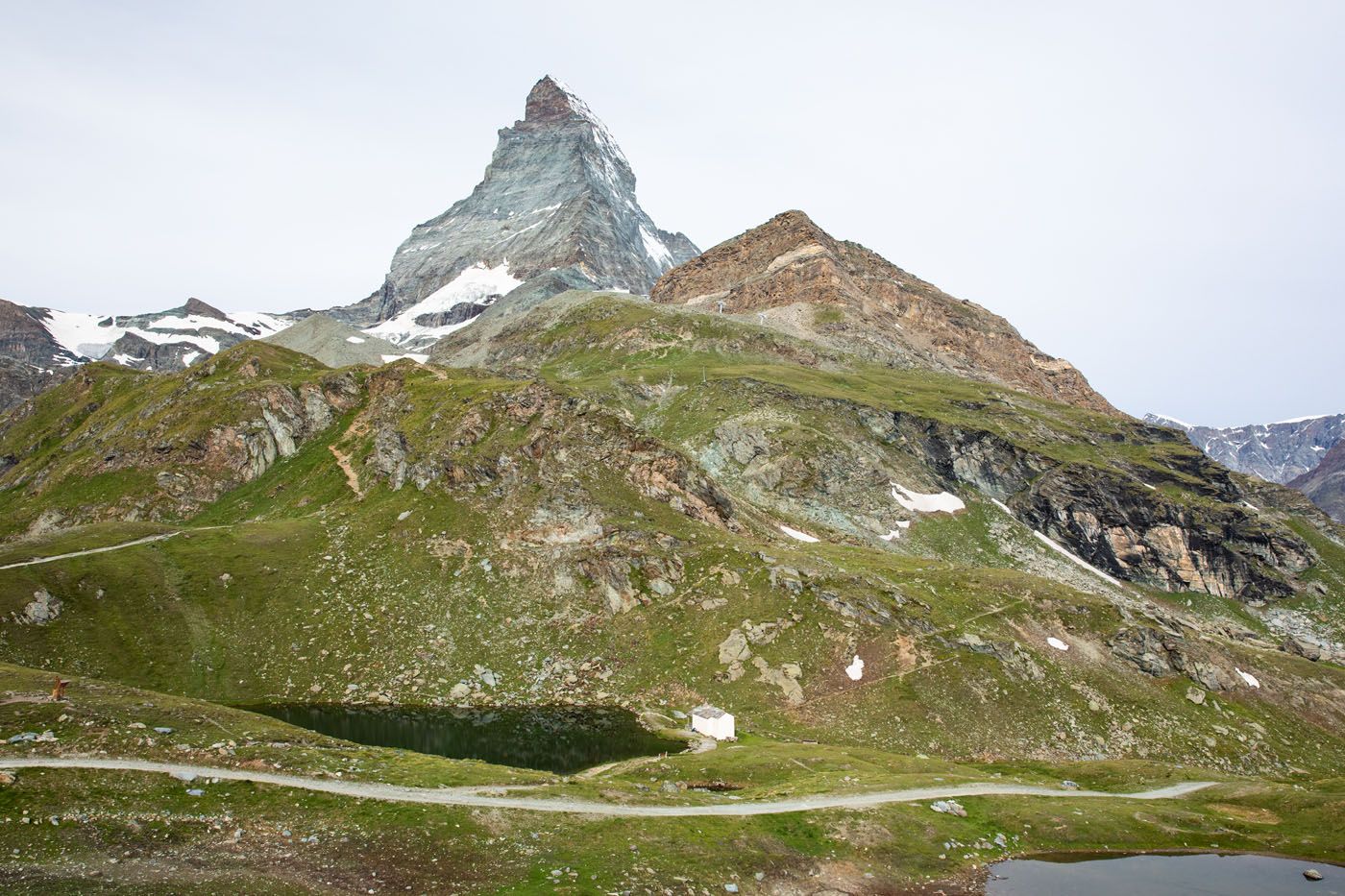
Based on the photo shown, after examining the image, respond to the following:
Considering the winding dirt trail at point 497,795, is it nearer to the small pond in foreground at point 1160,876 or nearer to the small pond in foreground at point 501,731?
the small pond in foreground at point 1160,876

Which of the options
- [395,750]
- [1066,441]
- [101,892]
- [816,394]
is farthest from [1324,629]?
[101,892]

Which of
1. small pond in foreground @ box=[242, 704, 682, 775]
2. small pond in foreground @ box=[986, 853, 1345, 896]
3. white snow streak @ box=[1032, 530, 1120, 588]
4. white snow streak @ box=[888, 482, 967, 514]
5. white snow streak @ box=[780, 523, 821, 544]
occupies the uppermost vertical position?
white snow streak @ box=[888, 482, 967, 514]

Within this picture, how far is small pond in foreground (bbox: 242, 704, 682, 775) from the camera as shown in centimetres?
5638

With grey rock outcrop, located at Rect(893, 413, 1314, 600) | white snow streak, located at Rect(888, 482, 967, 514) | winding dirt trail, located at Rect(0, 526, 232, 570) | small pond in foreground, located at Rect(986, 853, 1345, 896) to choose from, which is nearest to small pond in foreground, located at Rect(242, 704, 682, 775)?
small pond in foreground, located at Rect(986, 853, 1345, 896)

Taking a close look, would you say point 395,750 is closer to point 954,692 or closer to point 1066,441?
point 954,692

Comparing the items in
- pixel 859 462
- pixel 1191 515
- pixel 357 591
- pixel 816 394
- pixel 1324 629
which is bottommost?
pixel 1324 629

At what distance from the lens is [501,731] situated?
6275cm

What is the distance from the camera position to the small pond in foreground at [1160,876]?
39.1 m

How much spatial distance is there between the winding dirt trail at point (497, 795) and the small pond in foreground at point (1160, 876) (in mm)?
7425

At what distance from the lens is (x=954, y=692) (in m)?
69.8

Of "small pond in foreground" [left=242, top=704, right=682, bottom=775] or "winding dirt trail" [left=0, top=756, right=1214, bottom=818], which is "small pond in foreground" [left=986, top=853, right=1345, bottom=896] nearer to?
Answer: "winding dirt trail" [left=0, top=756, right=1214, bottom=818]

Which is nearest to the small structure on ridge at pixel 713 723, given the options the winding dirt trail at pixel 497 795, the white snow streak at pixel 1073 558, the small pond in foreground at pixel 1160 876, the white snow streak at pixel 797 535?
the winding dirt trail at pixel 497 795

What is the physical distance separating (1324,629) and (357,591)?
158609 mm

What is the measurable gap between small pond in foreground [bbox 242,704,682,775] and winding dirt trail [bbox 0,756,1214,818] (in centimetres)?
1417
